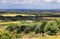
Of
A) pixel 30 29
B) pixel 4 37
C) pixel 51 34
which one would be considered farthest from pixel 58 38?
pixel 30 29

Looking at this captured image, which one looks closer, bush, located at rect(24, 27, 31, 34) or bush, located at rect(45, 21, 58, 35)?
bush, located at rect(45, 21, 58, 35)

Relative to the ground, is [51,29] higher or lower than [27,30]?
higher

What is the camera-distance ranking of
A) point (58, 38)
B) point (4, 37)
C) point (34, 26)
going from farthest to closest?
point (34, 26), point (58, 38), point (4, 37)

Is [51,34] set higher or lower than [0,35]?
lower

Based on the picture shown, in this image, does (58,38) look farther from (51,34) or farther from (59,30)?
(59,30)

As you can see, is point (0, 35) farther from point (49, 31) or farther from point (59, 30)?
point (59, 30)

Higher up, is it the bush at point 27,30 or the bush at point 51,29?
the bush at point 51,29

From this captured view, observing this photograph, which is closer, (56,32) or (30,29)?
(56,32)

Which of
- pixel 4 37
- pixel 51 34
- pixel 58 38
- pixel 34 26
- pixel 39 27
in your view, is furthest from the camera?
pixel 34 26

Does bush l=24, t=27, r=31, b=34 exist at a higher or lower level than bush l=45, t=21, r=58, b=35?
lower

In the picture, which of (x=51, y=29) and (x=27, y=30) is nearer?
(x=51, y=29)

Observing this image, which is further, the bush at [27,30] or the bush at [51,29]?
the bush at [27,30]
